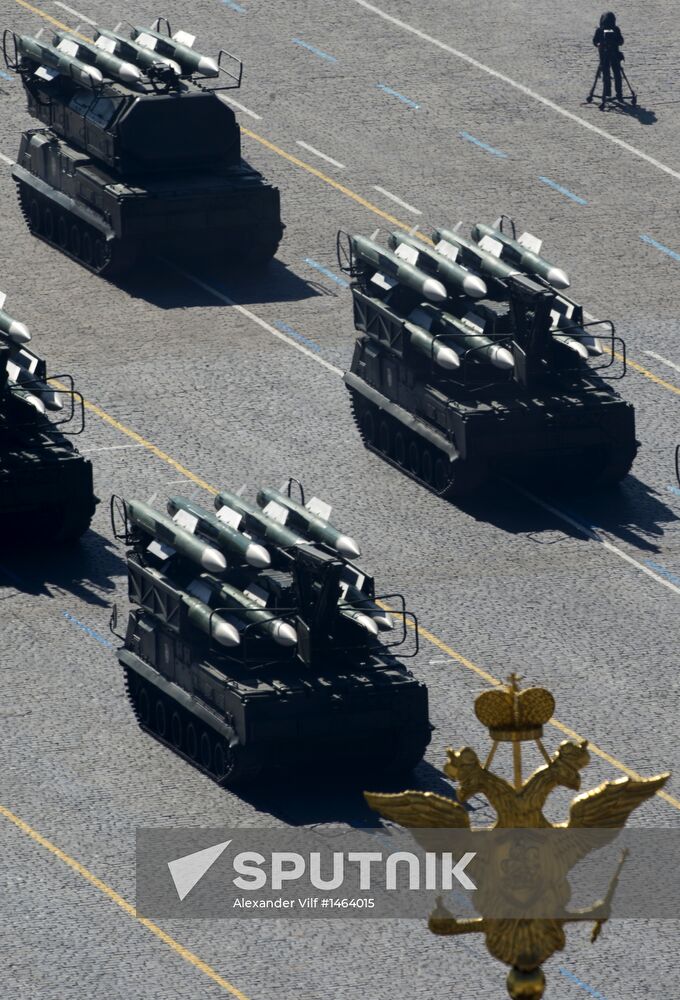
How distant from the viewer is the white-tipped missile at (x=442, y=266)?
54.4m

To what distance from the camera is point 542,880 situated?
1820 cm

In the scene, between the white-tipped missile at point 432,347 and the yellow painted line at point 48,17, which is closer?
the white-tipped missile at point 432,347

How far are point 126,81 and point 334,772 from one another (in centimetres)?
2612

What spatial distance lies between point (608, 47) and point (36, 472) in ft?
98.1

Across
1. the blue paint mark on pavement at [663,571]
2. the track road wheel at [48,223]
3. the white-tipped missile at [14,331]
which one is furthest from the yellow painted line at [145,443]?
the blue paint mark on pavement at [663,571]

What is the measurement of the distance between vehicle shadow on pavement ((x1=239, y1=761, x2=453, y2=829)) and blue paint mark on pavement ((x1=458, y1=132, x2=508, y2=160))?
105ft

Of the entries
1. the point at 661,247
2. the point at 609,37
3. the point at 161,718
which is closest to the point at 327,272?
the point at 661,247

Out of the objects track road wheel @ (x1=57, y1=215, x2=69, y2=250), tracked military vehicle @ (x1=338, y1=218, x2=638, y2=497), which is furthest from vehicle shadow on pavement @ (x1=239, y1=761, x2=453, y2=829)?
track road wheel @ (x1=57, y1=215, x2=69, y2=250)

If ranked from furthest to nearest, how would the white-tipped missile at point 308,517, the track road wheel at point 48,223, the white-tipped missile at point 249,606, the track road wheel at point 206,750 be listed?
the track road wheel at point 48,223 → the white-tipped missile at point 308,517 → the track road wheel at point 206,750 → the white-tipped missile at point 249,606

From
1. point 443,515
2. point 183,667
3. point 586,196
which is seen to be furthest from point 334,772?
point 586,196

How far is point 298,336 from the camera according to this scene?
61281mm

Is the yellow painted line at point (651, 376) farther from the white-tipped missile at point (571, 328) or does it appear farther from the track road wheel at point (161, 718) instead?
the track road wheel at point (161, 718)

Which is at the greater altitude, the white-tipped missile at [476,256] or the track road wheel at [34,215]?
the white-tipped missile at [476,256]

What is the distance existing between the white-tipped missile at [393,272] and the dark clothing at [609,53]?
1922 cm
